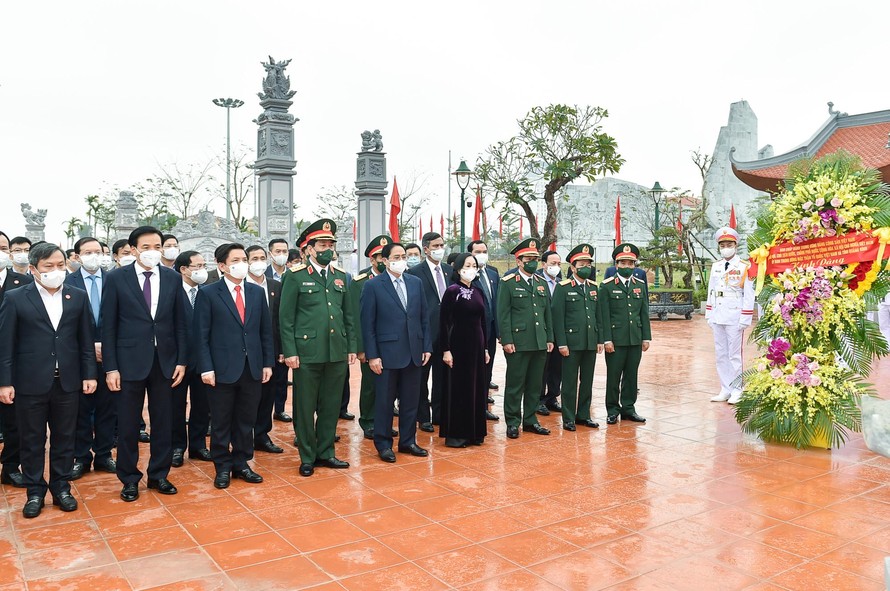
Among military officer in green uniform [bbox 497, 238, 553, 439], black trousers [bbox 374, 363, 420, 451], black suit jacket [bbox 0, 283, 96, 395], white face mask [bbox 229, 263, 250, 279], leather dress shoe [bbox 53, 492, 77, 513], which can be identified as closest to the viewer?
black suit jacket [bbox 0, 283, 96, 395]

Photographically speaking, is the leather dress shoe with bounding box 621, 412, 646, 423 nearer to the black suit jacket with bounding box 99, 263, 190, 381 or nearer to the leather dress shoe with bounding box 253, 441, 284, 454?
the leather dress shoe with bounding box 253, 441, 284, 454

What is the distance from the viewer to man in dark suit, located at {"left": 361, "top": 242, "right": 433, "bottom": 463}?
199 inches

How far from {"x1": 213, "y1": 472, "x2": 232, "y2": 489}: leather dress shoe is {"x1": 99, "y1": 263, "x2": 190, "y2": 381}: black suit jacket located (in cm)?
69

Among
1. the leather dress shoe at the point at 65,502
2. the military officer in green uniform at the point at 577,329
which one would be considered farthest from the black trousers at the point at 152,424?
the military officer in green uniform at the point at 577,329

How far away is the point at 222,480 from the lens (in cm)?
438

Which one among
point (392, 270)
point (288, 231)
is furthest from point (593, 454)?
point (288, 231)

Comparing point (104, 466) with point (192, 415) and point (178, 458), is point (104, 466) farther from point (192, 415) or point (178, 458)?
point (192, 415)

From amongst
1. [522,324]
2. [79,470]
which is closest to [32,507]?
[79,470]

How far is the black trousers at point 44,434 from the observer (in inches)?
153

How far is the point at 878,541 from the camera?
3484 mm

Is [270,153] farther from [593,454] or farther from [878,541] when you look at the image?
[878,541]

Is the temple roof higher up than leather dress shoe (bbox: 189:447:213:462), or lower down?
higher up

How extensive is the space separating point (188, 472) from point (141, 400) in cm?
72

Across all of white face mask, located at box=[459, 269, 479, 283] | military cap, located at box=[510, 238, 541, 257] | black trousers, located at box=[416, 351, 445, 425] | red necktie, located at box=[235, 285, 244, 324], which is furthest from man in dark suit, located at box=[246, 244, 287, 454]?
military cap, located at box=[510, 238, 541, 257]
